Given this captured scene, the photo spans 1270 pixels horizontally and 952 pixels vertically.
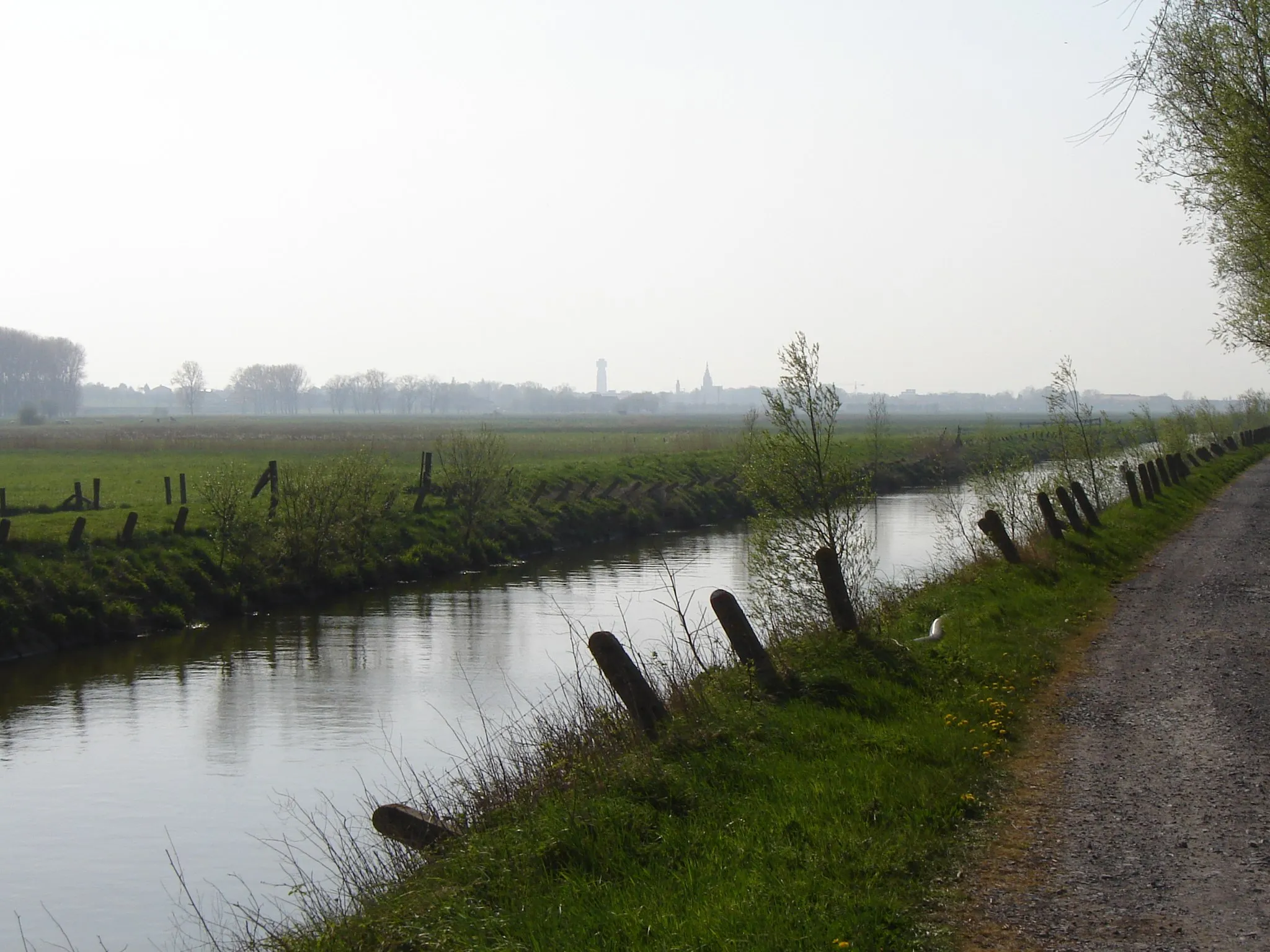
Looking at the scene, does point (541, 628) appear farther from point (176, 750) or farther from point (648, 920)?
point (648, 920)

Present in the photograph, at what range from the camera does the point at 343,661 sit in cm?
2327

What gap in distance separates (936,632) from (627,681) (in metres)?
5.84

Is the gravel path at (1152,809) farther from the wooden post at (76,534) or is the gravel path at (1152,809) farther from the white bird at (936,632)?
the wooden post at (76,534)

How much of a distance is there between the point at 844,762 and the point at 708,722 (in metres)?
1.43

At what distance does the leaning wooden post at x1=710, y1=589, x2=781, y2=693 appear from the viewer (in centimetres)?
1068

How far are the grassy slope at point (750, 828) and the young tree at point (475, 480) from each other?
2784 cm

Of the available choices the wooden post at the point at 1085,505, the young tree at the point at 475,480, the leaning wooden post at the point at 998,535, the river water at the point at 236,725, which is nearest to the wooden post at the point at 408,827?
the river water at the point at 236,725

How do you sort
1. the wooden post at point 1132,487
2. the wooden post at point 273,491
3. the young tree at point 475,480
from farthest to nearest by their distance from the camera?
the young tree at point 475,480 → the wooden post at point 273,491 → the wooden post at point 1132,487

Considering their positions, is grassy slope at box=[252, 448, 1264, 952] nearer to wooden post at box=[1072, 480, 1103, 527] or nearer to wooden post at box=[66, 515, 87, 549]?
wooden post at box=[1072, 480, 1103, 527]

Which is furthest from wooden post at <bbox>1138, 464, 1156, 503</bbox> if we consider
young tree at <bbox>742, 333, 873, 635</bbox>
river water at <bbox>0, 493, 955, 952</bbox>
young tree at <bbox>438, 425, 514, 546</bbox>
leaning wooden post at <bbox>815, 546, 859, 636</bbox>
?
leaning wooden post at <bbox>815, 546, 859, 636</bbox>

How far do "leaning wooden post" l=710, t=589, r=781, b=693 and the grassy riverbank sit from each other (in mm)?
14233

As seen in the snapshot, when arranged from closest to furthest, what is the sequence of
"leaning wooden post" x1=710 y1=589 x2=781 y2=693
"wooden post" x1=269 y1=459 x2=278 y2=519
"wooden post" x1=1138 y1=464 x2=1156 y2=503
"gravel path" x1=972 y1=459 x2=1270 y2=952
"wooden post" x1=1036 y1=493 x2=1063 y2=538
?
"gravel path" x1=972 y1=459 x2=1270 y2=952 → "leaning wooden post" x1=710 y1=589 x2=781 y2=693 → "wooden post" x1=1036 y1=493 x2=1063 y2=538 → "wooden post" x1=269 y1=459 x2=278 y2=519 → "wooden post" x1=1138 y1=464 x2=1156 y2=503

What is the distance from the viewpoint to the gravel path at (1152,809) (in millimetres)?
5949

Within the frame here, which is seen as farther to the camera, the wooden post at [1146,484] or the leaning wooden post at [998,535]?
the wooden post at [1146,484]
